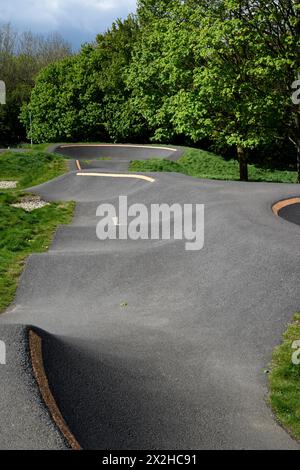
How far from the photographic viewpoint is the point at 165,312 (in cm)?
1245

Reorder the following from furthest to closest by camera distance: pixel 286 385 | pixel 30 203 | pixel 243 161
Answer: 1. pixel 243 161
2. pixel 30 203
3. pixel 286 385

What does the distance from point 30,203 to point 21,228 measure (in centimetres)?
534

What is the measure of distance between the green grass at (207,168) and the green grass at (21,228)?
639cm

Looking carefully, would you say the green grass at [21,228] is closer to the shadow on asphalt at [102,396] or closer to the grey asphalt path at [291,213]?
the shadow on asphalt at [102,396]

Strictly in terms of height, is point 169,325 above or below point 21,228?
below

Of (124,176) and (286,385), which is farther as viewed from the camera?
(124,176)

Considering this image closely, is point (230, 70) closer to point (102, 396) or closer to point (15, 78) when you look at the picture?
point (102, 396)

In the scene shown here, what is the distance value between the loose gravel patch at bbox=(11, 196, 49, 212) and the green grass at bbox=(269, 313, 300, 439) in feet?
53.6

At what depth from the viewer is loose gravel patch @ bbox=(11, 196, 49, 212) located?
81.5 feet

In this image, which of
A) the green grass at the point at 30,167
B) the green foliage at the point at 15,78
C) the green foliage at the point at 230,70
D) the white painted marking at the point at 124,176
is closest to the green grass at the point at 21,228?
the green grass at the point at 30,167

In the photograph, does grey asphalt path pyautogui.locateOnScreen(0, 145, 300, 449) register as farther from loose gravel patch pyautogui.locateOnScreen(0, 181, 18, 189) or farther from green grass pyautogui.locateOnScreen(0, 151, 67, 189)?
green grass pyautogui.locateOnScreen(0, 151, 67, 189)

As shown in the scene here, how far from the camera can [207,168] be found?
133ft

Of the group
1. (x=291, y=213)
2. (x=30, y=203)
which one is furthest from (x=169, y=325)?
(x=30, y=203)

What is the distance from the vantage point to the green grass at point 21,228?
15.6 metres
